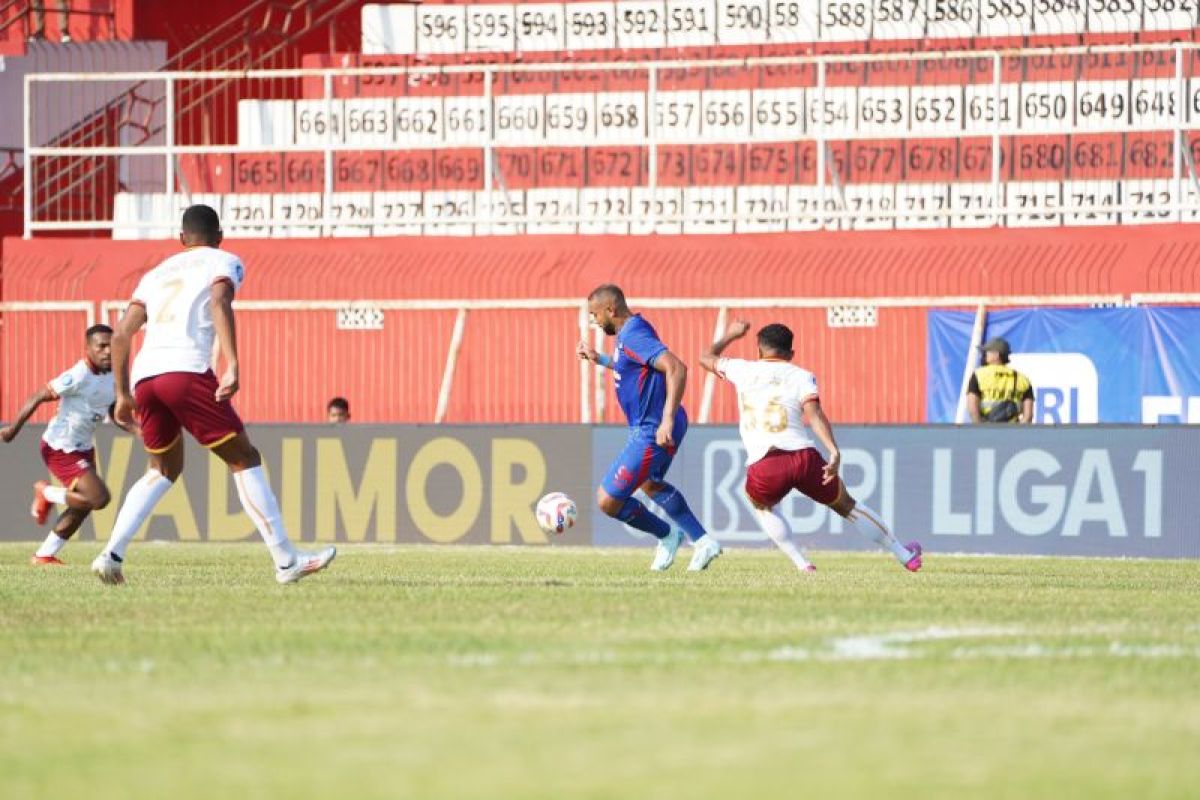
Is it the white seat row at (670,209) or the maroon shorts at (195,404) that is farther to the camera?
the white seat row at (670,209)

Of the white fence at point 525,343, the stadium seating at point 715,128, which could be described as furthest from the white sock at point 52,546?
the stadium seating at point 715,128

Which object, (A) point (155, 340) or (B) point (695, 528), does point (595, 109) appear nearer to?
(B) point (695, 528)

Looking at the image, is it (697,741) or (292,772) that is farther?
A: (697,741)

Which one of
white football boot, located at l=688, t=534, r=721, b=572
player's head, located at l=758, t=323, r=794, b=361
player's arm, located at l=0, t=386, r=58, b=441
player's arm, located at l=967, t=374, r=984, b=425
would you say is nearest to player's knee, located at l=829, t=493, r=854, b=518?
white football boot, located at l=688, t=534, r=721, b=572

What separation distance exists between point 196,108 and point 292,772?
88.5 feet

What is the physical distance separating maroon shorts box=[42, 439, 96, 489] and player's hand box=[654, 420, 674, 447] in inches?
206

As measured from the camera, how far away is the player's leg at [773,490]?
581 inches

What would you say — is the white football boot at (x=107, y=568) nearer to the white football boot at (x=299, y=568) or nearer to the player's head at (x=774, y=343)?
the white football boot at (x=299, y=568)

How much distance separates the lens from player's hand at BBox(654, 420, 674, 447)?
14.7 m

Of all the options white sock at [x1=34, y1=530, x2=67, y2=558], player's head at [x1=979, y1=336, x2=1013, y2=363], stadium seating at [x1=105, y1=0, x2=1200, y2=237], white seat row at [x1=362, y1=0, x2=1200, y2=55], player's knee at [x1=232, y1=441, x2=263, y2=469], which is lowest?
white sock at [x1=34, y1=530, x2=67, y2=558]

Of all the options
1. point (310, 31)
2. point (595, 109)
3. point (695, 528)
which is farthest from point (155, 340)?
point (310, 31)

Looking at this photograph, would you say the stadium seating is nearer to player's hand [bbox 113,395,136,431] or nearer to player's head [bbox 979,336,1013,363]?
player's head [bbox 979,336,1013,363]

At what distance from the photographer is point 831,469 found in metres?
14.4

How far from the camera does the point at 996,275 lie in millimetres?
24641
